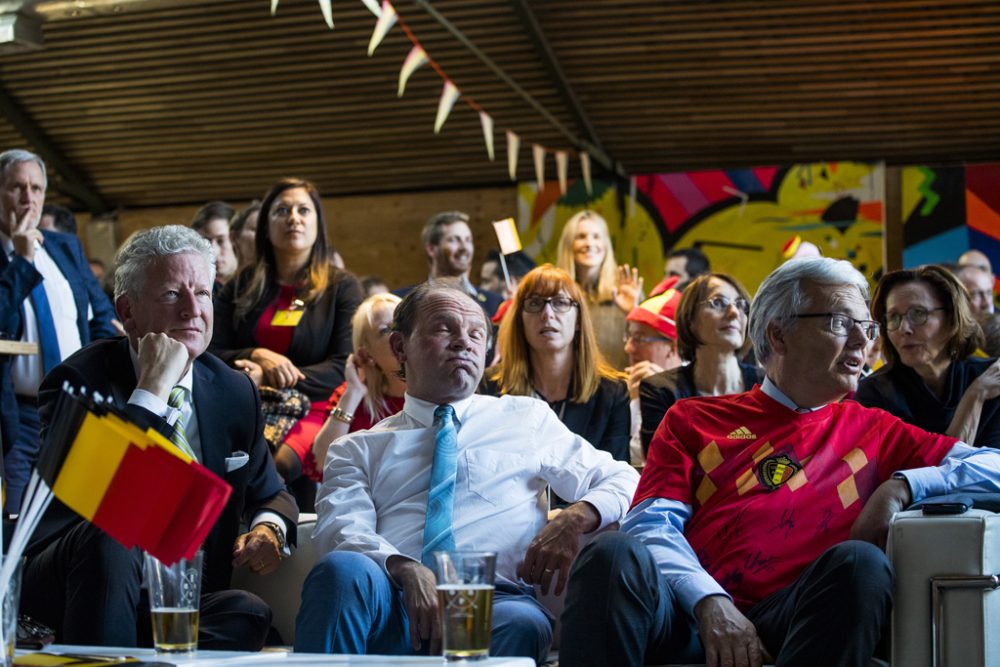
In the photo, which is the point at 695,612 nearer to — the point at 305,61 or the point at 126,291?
the point at 126,291

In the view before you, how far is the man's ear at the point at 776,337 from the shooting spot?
2.74 metres

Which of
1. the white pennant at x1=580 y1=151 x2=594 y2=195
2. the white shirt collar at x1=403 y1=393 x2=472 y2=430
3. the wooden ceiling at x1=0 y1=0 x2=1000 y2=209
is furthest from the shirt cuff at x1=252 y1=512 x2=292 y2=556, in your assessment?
the white pennant at x1=580 y1=151 x2=594 y2=195

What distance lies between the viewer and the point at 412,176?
10.4m

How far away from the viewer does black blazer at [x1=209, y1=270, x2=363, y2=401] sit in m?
4.34

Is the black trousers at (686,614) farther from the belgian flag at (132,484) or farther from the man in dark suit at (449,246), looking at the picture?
the man in dark suit at (449,246)

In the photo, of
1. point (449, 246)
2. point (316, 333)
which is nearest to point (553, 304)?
point (316, 333)

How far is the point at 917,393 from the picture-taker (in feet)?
11.2

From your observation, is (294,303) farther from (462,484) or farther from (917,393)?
(917,393)

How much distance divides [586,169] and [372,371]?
19.3 ft

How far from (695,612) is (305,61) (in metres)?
7.72

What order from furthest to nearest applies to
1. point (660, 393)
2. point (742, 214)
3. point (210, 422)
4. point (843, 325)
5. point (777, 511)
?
point (742, 214) < point (660, 393) < point (210, 422) < point (843, 325) < point (777, 511)

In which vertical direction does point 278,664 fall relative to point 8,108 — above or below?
below

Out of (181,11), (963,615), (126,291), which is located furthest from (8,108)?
(963,615)

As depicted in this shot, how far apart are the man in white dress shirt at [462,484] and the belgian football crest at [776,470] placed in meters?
0.31
